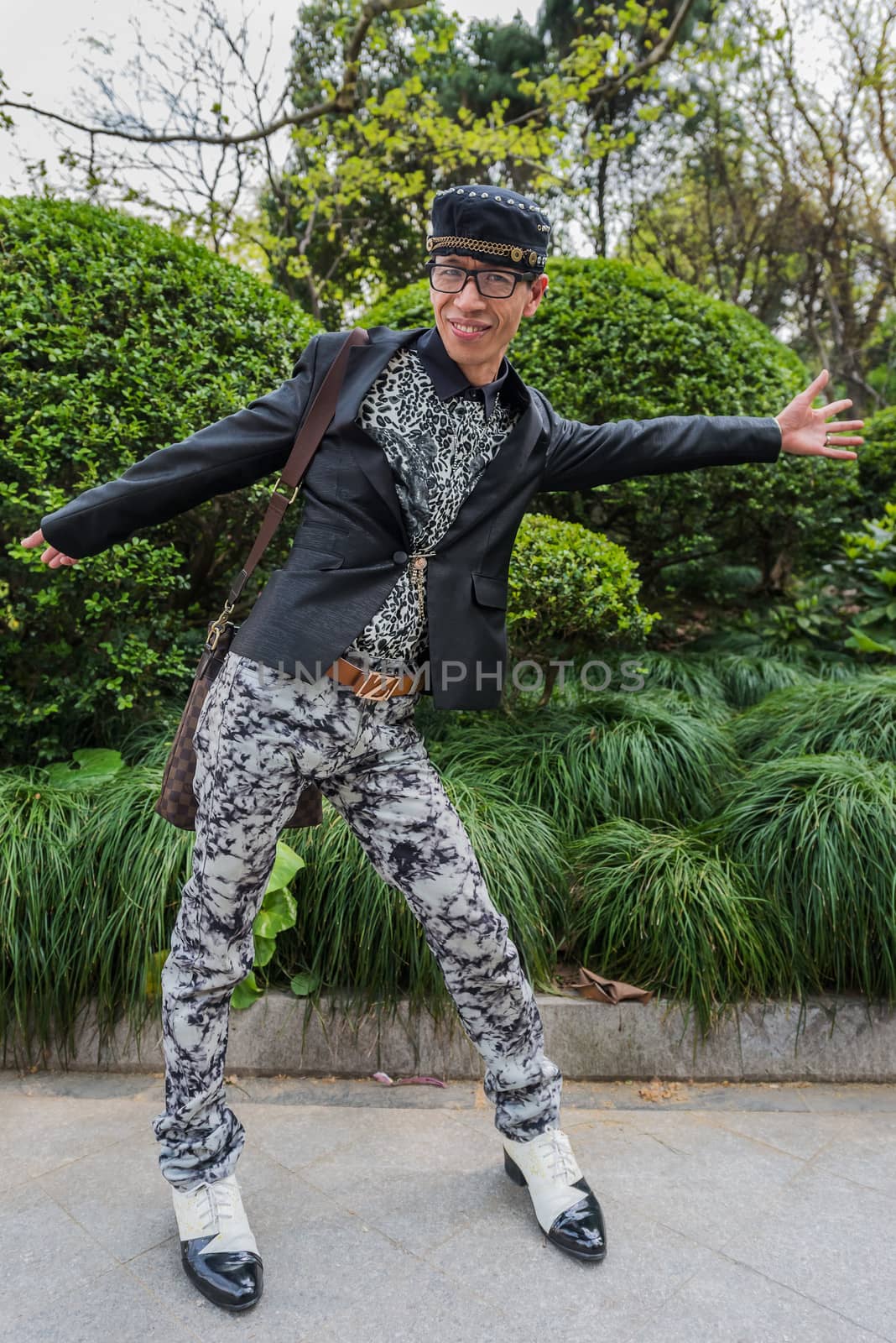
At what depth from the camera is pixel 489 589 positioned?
191 cm

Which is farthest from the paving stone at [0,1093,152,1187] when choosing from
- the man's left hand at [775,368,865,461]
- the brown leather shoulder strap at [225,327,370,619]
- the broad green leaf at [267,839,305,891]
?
the man's left hand at [775,368,865,461]

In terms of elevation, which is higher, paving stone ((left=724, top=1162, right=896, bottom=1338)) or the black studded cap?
the black studded cap

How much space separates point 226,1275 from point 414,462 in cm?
161

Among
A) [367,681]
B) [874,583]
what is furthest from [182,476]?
[874,583]

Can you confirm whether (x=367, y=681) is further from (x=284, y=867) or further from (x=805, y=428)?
(x=805, y=428)

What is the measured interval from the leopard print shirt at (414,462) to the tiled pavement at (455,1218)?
4.02 ft

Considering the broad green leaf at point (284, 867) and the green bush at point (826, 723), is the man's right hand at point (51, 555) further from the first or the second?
the green bush at point (826, 723)

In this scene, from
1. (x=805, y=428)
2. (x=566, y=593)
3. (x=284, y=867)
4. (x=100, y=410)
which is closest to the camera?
(x=805, y=428)

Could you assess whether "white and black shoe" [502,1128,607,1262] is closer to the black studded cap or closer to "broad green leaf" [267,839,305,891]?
"broad green leaf" [267,839,305,891]

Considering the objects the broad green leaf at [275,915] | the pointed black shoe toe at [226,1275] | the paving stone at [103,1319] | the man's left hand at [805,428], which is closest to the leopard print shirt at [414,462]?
the man's left hand at [805,428]

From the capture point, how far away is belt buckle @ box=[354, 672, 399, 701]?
1.85m

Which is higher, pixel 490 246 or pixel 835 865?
pixel 490 246

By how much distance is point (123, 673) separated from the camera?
136 inches

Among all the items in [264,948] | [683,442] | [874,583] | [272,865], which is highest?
[874,583]
